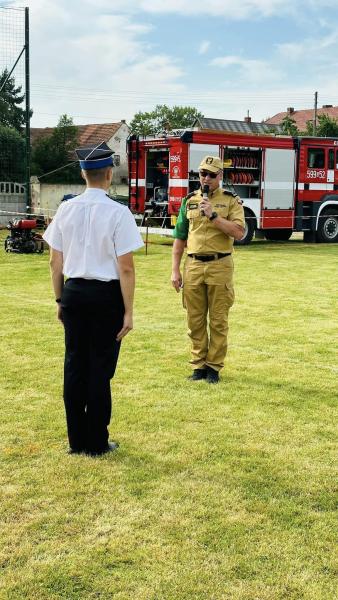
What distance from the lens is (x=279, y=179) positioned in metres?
17.0

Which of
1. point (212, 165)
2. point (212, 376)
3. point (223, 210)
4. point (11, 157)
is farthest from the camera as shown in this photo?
point (11, 157)

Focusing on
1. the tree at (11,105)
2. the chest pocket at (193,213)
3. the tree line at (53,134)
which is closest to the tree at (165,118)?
the tree line at (53,134)

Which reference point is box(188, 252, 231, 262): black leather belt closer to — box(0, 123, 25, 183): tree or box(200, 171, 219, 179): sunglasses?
box(200, 171, 219, 179): sunglasses

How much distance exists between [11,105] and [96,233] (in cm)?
2227

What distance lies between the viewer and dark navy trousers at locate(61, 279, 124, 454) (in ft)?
12.1

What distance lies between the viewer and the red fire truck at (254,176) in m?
15.6

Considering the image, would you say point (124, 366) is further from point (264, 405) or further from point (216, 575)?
point (216, 575)

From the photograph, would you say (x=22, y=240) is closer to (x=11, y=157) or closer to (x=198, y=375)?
(x=11, y=157)

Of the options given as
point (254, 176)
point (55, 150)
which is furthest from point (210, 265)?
point (55, 150)

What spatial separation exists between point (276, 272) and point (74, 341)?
8782 mm

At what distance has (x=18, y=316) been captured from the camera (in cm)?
795

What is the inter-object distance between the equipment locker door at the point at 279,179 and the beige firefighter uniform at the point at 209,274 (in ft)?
38.6

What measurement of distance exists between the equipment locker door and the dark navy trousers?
44.8 ft

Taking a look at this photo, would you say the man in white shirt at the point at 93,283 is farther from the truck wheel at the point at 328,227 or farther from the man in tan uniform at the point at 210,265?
the truck wheel at the point at 328,227
